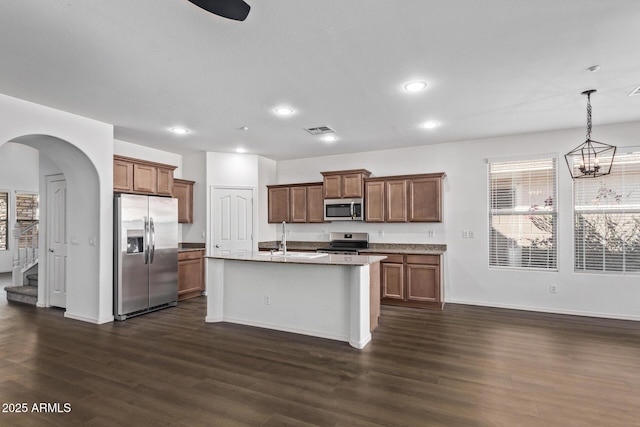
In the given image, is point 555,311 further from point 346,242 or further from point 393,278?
point 346,242

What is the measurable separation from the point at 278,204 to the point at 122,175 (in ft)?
9.45

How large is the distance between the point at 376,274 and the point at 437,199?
1946 millimetres

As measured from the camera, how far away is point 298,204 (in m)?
6.79

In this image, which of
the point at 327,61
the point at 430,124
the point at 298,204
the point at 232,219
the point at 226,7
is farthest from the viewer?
the point at 298,204

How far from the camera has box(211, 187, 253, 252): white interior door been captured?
21.0 feet

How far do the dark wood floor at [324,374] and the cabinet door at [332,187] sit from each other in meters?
2.61

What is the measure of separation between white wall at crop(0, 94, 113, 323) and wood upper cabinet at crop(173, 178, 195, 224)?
1587 mm

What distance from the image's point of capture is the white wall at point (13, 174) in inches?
340

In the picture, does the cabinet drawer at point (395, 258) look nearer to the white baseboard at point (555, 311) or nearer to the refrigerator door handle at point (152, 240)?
the white baseboard at point (555, 311)

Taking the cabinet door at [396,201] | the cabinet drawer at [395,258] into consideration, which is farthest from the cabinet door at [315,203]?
the cabinet drawer at [395,258]

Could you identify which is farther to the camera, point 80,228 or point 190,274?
point 190,274

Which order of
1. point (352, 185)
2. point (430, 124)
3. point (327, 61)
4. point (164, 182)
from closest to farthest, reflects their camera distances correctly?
point (327, 61), point (430, 124), point (164, 182), point (352, 185)

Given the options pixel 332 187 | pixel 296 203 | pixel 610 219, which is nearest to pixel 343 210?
pixel 332 187

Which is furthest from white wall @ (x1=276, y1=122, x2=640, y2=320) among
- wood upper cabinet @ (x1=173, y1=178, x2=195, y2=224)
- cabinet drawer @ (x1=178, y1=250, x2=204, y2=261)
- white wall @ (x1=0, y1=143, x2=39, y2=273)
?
white wall @ (x1=0, y1=143, x2=39, y2=273)
